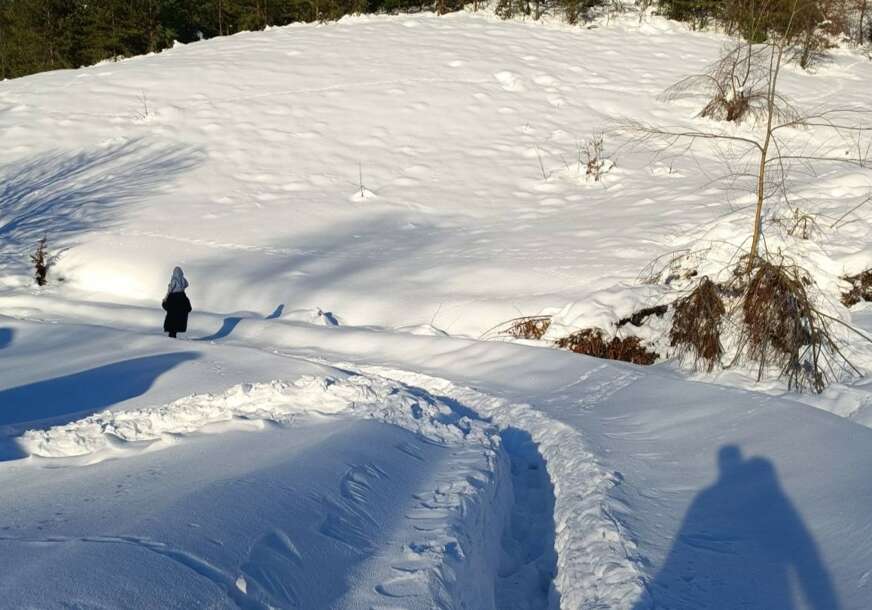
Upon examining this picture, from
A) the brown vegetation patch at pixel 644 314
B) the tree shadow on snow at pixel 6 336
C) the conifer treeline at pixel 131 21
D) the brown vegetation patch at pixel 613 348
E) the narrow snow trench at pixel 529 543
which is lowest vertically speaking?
the tree shadow on snow at pixel 6 336

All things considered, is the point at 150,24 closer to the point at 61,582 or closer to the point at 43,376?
the point at 43,376

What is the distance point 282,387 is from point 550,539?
2.69 meters

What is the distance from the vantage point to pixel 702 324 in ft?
25.8

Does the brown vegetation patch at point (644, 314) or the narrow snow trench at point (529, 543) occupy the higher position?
the brown vegetation patch at point (644, 314)

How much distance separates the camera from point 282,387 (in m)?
5.99

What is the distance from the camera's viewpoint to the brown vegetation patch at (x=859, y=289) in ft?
28.4

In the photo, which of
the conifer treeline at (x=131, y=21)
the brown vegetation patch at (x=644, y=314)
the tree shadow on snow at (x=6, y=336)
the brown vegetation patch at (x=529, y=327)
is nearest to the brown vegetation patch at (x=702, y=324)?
the brown vegetation patch at (x=644, y=314)

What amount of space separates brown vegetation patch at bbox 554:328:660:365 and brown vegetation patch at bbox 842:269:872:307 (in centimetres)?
243

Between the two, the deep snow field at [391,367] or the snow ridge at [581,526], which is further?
the snow ridge at [581,526]

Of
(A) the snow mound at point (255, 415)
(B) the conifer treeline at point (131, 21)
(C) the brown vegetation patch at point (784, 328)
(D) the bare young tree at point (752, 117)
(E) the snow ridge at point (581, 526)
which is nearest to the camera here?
(E) the snow ridge at point (581, 526)

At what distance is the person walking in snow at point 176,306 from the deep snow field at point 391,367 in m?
0.42

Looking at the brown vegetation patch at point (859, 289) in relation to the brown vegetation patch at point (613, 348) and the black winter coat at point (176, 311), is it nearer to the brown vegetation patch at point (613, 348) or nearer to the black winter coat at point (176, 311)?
the brown vegetation patch at point (613, 348)

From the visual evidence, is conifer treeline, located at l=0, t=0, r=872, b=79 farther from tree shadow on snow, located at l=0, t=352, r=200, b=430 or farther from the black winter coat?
tree shadow on snow, located at l=0, t=352, r=200, b=430

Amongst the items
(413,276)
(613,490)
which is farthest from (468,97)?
(613,490)
